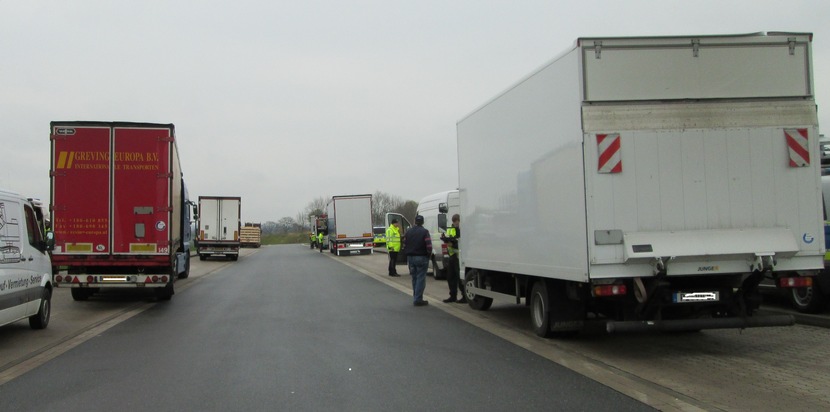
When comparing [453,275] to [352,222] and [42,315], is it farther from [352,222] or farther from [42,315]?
[352,222]

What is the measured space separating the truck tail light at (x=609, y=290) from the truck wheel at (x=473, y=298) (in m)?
5.16

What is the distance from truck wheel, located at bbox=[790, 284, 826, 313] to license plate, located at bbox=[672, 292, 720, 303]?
379 cm

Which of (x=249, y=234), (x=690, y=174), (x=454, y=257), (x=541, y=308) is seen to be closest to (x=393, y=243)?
(x=454, y=257)

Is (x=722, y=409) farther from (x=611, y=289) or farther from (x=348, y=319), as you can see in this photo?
(x=348, y=319)

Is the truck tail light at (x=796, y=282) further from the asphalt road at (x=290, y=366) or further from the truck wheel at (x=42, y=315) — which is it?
the truck wheel at (x=42, y=315)

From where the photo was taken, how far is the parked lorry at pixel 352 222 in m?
39.6

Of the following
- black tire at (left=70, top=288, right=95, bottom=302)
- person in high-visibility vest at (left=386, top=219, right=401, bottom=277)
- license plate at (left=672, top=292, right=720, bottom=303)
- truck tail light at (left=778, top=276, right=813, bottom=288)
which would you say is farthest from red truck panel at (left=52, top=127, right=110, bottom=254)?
truck tail light at (left=778, top=276, right=813, bottom=288)

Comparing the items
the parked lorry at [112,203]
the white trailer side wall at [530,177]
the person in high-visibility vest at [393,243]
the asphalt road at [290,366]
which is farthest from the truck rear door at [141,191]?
the person in high-visibility vest at [393,243]

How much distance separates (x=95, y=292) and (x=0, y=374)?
918 cm

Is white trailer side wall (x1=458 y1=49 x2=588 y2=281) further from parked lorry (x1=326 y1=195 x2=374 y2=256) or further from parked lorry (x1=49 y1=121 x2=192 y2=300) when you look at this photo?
parked lorry (x1=326 y1=195 x2=374 y2=256)

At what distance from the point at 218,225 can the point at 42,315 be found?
86.1ft

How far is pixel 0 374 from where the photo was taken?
733cm

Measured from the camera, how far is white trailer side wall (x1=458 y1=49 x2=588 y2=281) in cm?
749

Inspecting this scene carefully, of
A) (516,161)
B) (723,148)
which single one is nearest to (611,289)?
(723,148)
